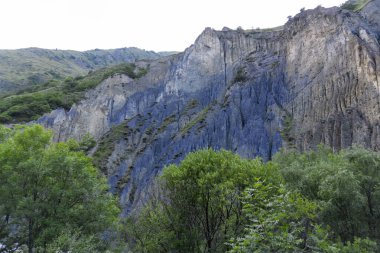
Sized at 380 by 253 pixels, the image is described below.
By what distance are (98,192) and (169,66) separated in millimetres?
87823

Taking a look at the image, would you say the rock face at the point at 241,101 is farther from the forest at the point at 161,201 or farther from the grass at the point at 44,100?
the forest at the point at 161,201

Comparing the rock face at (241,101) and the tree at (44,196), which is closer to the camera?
the tree at (44,196)

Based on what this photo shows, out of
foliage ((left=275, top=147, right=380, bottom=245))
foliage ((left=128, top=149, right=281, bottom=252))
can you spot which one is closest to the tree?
foliage ((left=128, top=149, right=281, bottom=252))

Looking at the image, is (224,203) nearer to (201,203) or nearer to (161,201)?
(201,203)

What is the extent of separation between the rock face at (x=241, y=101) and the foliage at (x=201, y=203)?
39.7 meters

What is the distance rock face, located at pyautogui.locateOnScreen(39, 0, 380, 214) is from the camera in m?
64.9

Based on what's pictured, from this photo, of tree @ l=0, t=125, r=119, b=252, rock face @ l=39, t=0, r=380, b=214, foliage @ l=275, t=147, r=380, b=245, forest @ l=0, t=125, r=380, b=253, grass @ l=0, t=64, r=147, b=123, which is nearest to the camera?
tree @ l=0, t=125, r=119, b=252

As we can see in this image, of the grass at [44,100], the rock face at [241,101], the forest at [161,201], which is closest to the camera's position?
the forest at [161,201]

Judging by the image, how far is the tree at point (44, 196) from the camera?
2162 centimetres

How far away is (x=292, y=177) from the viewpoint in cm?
3459

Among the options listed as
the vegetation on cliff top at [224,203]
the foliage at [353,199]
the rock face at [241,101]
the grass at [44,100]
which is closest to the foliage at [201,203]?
the vegetation on cliff top at [224,203]

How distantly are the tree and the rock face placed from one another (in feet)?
145

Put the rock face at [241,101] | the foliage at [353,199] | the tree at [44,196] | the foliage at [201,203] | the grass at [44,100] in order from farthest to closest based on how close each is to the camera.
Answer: the grass at [44,100] < the rock face at [241,101] < the foliage at [201,203] < the foliage at [353,199] < the tree at [44,196]

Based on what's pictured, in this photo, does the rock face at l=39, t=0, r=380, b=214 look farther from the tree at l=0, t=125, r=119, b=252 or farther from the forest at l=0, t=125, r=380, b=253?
the tree at l=0, t=125, r=119, b=252
